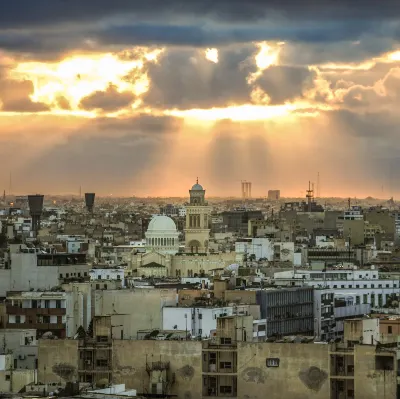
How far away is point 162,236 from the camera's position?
11494 centimetres

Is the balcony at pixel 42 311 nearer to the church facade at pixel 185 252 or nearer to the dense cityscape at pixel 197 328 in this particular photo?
the dense cityscape at pixel 197 328

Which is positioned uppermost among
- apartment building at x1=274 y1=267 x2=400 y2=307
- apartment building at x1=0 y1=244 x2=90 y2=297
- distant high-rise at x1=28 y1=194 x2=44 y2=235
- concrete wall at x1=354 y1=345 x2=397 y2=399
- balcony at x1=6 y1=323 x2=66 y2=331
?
distant high-rise at x1=28 y1=194 x2=44 y2=235

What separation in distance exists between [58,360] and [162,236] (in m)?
→ 60.3

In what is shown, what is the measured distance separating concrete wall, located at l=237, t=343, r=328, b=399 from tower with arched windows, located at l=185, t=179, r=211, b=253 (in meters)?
63.2

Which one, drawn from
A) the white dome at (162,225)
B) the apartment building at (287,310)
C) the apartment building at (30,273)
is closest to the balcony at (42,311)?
the apartment building at (30,273)

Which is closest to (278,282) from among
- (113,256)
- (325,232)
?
(113,256)

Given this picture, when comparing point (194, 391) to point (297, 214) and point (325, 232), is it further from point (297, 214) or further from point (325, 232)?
point (297, 214)

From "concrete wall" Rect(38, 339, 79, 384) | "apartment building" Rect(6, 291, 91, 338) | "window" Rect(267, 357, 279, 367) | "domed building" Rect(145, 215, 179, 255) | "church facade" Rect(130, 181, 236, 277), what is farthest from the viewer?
"domed building" Rect(145, 215, 179, 255)

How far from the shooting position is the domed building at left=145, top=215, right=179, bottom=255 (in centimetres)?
11350

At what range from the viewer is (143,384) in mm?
53875

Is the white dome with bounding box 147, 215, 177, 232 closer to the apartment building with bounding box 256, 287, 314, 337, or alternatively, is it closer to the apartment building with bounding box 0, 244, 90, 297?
the apartment building with bounding box 0, 244, 90, 297

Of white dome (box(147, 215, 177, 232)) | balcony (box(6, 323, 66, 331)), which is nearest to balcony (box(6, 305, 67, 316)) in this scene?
balcony (box(6, 323, 66, 331))

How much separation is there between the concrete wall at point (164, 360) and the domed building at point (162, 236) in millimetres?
58110

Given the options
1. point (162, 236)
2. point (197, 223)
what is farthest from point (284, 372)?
point (197, 223)
